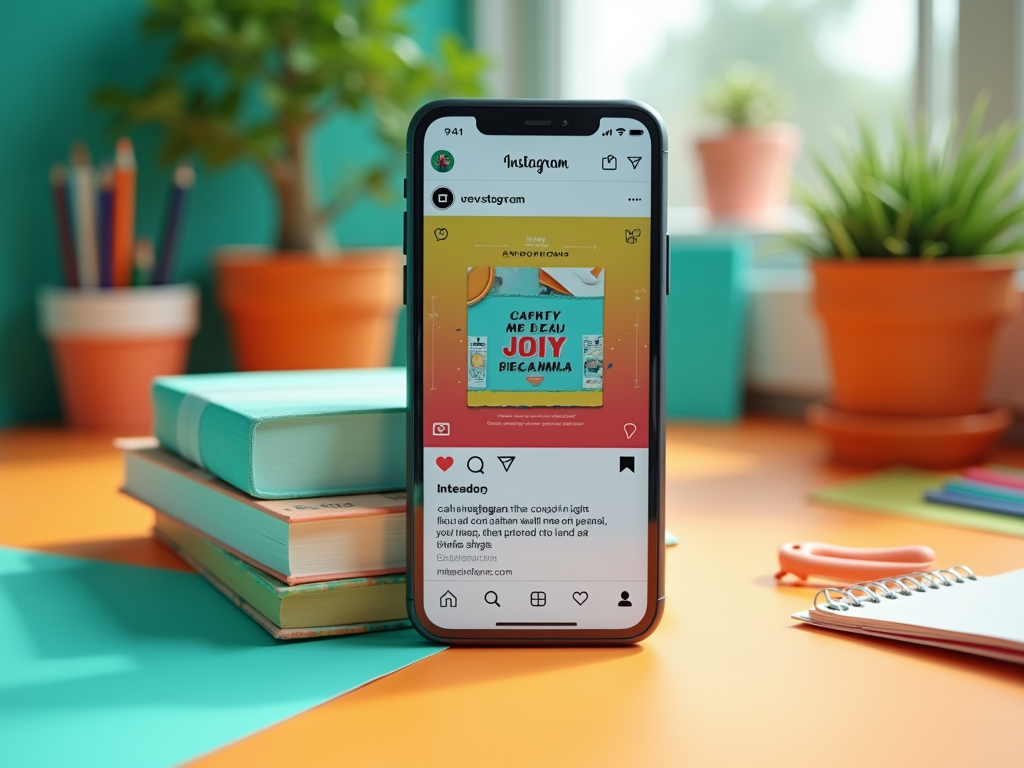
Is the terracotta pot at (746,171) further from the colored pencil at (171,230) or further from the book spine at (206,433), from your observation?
the book spine at (206,433)

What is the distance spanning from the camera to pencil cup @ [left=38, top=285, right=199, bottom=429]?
1.04m

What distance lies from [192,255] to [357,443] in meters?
0.78

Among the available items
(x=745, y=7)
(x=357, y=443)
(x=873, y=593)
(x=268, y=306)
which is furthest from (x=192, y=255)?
(x=873, y=593)

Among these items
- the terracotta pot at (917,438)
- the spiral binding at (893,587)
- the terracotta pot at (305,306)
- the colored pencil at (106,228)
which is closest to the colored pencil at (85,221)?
the colored pencil at (106,228)

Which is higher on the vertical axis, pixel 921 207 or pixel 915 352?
pixel 921 207

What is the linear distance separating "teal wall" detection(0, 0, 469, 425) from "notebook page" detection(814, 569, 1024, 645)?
87 cm

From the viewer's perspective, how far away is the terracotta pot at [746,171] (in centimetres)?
120

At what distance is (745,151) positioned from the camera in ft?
3.92

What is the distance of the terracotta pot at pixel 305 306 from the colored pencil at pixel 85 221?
0.44 feet

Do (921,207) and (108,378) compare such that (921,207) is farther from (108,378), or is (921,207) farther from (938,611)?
(108,378)

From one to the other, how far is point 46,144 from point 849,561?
89 cm

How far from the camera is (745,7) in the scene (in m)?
1.28

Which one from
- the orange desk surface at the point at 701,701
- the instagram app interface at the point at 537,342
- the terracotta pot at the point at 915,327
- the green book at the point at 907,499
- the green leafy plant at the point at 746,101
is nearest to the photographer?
the orange desk surface at the point at 701,701

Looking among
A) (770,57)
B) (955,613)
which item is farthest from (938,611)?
(770,57)
